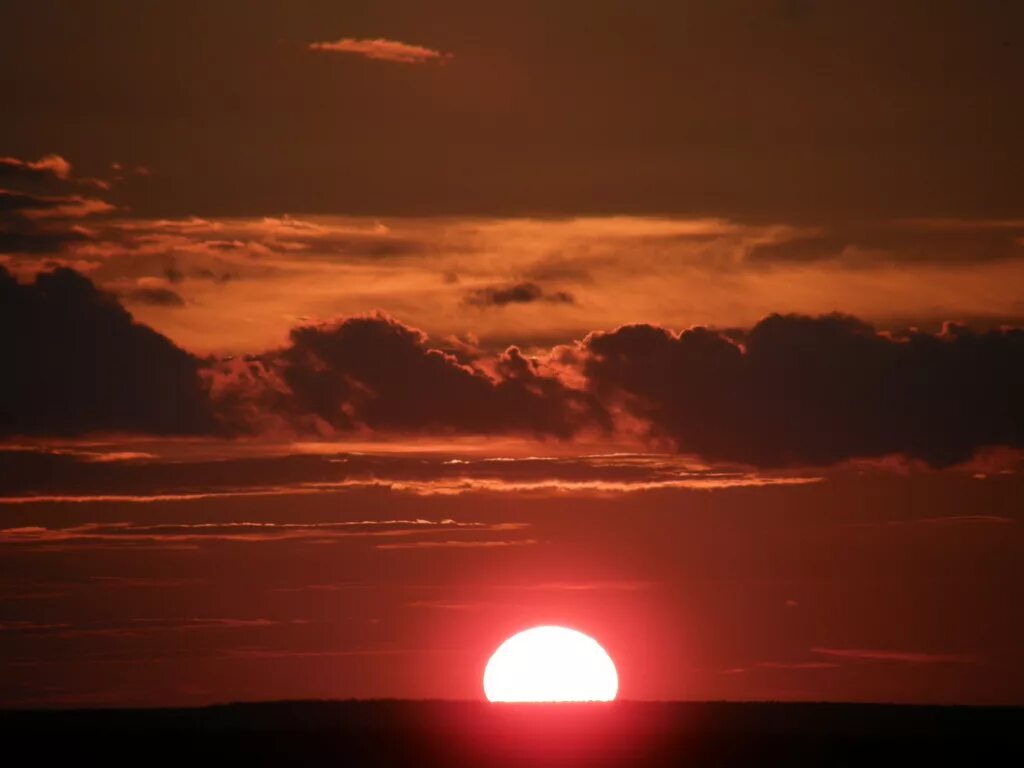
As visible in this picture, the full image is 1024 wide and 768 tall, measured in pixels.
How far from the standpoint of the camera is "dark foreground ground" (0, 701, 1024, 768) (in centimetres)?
10112

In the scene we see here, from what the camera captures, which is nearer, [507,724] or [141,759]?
[141,759]

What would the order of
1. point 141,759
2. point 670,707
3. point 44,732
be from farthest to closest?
1. point 670,707
2. point 44,732
3. point 141,759

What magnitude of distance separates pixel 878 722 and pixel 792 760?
12.4m

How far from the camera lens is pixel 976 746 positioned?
104 m

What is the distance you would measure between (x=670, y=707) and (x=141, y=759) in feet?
97.3

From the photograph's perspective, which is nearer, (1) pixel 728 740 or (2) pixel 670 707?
(1) pixel 728 740

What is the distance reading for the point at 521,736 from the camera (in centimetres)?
10500

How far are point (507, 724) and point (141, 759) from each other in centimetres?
1836

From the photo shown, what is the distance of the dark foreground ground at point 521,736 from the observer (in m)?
101

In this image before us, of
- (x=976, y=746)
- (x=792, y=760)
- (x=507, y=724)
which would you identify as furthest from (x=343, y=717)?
(x=976, y=746)

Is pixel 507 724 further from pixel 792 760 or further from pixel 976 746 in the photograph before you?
pixel 976 746

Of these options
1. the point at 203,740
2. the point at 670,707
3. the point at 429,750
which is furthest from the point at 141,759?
the point at 670,707

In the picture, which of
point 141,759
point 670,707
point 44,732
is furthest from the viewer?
point 670,707

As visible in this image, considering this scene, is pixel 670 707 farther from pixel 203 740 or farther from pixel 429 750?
pixel 203 740
